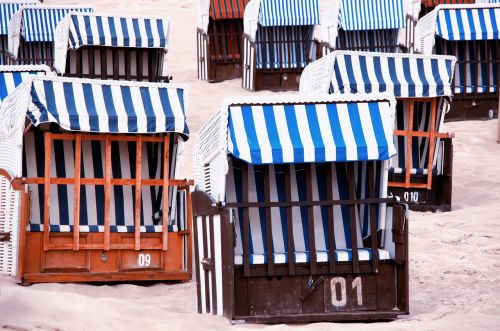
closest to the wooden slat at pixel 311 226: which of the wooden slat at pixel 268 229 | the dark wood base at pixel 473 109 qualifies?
the wooden slat at pixel 268 229

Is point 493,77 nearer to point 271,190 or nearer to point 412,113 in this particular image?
point 412,113

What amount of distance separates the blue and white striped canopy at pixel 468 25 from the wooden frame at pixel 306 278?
11457mm

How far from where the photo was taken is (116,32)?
2014 cm

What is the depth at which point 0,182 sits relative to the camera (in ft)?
39.4

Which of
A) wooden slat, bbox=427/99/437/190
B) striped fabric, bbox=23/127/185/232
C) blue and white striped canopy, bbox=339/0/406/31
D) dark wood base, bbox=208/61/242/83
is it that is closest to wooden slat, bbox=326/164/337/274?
striped fabric, bbox=23/127/185/232

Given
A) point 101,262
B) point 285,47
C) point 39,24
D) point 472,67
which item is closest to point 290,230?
point 101,262

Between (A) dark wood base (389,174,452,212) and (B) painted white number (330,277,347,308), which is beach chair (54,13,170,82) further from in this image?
(B) painted white number (330,277,347,308)

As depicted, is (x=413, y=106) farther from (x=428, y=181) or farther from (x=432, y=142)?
(x=428, y=181)

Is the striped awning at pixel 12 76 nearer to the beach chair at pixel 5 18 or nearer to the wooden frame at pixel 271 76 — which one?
the wooden frame at pixel 271 76

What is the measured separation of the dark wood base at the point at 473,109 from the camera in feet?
69.6

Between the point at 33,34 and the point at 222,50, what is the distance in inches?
163

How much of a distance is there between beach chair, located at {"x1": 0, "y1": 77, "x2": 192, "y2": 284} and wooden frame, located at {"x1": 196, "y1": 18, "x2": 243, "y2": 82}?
13229mm

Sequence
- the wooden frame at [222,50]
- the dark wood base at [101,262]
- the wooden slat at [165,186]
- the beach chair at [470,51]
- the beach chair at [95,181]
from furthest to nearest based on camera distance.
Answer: the wooden frame at [222,50] < the beach chair at [470,51] < the wooden slat at [165,186] < the dark wood base at [101,262] < the beach chair at [95,181]

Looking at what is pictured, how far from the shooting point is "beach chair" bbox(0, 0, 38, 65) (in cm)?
2498
